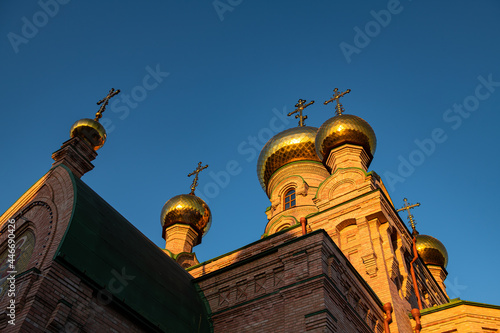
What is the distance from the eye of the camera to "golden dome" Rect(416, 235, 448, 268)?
20156 millimetres

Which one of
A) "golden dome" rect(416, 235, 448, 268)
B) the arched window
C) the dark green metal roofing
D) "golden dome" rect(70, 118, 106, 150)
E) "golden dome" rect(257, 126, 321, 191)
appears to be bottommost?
the dark green metal roofing

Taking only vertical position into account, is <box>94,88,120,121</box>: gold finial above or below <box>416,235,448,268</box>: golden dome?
below

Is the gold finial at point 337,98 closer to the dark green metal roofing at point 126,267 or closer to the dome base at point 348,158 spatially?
the dome base at point 348,158

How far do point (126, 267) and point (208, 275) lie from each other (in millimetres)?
2160

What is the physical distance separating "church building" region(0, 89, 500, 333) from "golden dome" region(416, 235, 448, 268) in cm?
653

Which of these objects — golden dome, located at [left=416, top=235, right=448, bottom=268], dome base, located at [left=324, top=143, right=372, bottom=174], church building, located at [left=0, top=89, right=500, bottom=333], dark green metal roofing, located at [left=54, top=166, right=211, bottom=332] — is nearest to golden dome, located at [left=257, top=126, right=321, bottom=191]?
dome base, located at [left=324, top=143, right=372, bottom=174]

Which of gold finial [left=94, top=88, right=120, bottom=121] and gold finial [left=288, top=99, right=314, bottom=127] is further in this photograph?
gold finial [left=288, top=99, right=314, bottom=127]

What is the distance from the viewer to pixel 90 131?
1184cm

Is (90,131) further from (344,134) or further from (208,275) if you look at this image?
(344,134)

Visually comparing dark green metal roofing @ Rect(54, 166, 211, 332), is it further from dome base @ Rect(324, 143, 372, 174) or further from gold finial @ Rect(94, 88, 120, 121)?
dome base @ Rect(324, 143, 372, 174)

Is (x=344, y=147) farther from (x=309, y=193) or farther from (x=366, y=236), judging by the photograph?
(x=366, y=236)

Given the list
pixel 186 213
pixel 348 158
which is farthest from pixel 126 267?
pixel 186 213

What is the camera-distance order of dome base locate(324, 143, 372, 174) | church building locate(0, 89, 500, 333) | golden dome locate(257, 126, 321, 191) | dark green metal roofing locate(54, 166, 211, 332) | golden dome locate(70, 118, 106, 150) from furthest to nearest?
golden dome locate(257, 126, 321, 191) → dome base locate(324, 143, 372, 174) → golden dome locate(70, 118, 106, 150) → dark green metal roofing locate(54, 166, 211, 332) → church building locate(0, 89, 500, 333)

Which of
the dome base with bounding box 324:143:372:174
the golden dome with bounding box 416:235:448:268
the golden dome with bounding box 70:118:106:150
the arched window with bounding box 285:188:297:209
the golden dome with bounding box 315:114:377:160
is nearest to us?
the golden dome with bounding box 70:118:106:150
